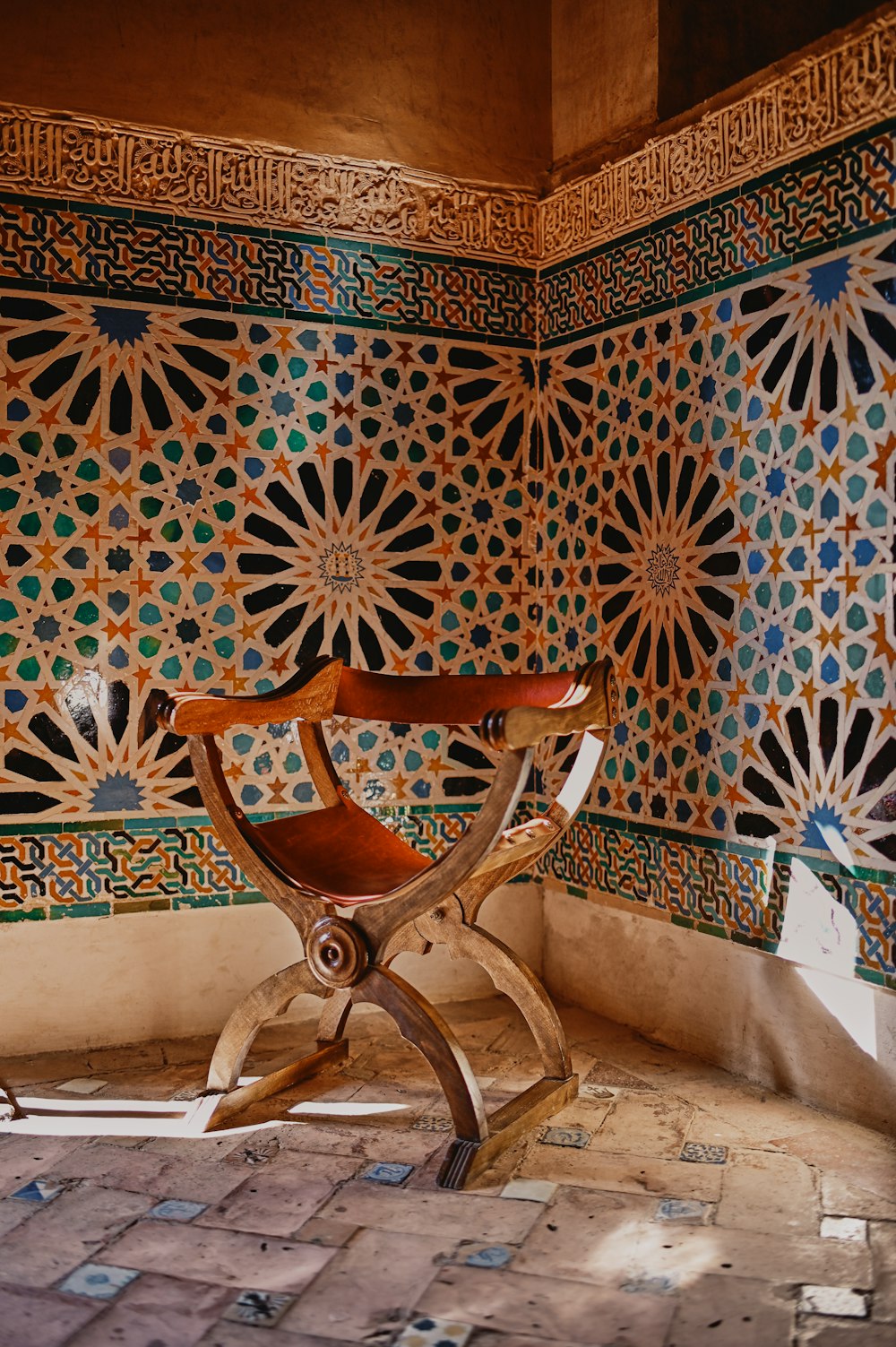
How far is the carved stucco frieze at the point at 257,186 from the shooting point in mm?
3740

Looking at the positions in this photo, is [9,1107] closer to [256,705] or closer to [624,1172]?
[256,705]

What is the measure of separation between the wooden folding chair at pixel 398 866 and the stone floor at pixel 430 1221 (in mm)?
135

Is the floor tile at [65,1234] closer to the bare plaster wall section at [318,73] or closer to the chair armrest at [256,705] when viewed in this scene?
the chair armrest at [256,705]

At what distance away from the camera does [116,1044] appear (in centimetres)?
382

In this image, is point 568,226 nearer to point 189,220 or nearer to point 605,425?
point 605,425

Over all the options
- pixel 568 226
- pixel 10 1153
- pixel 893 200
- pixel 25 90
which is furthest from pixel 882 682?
pixel 25 90

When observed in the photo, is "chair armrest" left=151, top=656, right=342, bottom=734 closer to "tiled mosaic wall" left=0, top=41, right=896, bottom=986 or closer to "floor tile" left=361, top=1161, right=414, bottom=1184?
"tiled mosaic wall" left=0, top=41, right=896, bottom=986

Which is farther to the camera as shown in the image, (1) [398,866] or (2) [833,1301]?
(1) [398,866]

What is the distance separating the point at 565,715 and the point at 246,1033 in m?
1.17

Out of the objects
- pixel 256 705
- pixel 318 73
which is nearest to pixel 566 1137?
pixel 256 705

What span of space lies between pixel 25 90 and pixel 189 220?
59cm

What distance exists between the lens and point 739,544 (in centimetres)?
358

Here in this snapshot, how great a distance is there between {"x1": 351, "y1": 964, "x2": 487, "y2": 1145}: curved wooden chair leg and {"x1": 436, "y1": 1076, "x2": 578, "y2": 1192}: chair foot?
0.03 m

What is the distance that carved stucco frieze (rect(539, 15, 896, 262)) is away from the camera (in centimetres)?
312
